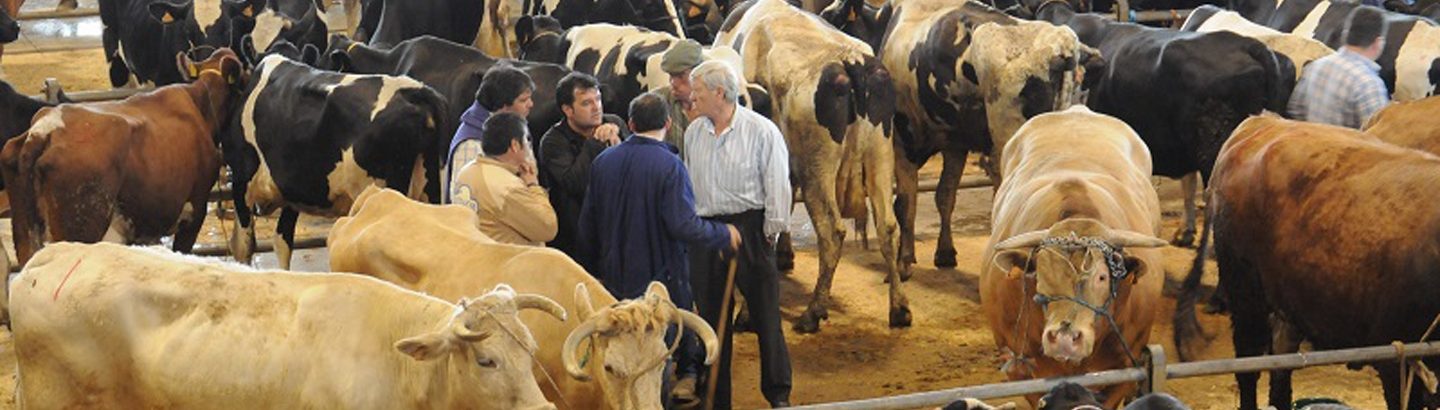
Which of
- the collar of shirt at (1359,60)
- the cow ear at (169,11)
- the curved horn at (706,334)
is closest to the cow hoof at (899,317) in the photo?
the collar of shirt at (1359,60)

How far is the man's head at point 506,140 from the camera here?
8.28m

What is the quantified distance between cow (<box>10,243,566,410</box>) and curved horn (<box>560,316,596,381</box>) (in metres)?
0.14

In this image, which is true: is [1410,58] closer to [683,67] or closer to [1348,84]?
[1348,84]

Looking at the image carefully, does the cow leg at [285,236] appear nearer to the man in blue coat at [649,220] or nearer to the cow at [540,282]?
the cow at [540,282]

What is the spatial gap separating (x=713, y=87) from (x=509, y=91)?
825mm

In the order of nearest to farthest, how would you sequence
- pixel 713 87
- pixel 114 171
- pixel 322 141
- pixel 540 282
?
pixel 540 282 < pixel 713 87 < pixel 114 171 < pixel 322 141

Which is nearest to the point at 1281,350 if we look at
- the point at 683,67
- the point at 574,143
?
the point at 683,67

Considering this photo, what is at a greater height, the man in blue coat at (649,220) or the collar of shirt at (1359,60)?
the man in blue coat at (649,220)

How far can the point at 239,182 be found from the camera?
1151 centimetres

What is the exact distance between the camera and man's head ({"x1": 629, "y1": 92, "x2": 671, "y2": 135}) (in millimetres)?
8430

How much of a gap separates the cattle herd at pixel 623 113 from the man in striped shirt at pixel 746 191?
0.93m

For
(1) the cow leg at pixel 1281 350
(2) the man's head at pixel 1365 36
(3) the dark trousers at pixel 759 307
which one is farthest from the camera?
(2) the man's head at pixel 1365 36

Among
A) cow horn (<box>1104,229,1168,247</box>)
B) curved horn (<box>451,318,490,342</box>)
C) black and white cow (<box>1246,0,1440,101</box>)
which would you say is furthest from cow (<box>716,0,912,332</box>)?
curved horn (<box>451,318,490,342</box>)

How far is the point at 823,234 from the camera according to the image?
36.4 ft
